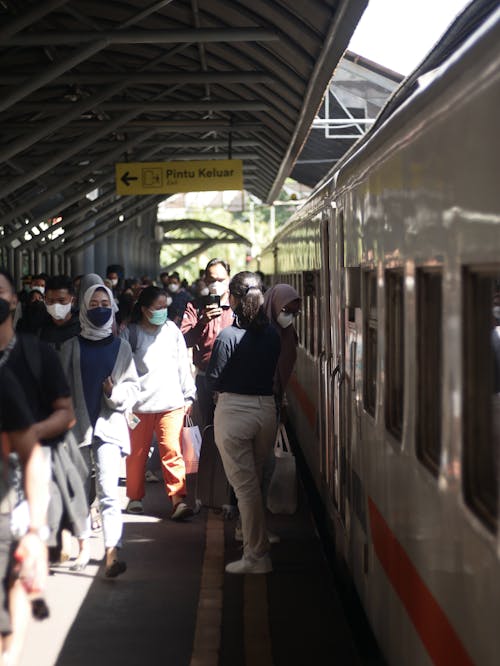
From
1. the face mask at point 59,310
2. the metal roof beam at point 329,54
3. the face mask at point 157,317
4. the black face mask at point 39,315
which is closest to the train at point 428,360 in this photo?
the face mask at point 59,310

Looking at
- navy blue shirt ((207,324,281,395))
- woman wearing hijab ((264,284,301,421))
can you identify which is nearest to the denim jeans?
navy blue shirt ((207,324,281,395))

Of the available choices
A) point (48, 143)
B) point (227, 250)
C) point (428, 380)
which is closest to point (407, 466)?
point (428, 380)

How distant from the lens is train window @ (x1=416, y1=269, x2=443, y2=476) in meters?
4.28

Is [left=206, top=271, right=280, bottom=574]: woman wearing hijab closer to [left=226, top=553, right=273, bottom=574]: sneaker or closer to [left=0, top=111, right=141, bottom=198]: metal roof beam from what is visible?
[left=226, top=553, right=273, bottom=574]: sneaker

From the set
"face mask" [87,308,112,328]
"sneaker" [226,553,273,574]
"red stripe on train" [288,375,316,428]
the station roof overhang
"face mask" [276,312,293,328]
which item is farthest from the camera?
the station roof overhang

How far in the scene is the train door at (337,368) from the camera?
7586mm

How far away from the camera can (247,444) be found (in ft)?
26.1

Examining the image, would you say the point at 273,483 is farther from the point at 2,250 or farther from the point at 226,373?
the point at 2,250

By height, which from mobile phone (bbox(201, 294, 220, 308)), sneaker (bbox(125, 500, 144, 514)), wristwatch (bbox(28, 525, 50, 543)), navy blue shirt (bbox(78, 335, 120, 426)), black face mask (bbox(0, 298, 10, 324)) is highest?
black face mask (bbox(0, 298, 10, 324))

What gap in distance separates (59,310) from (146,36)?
20.5 ft

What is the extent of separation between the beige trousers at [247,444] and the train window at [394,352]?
2576mm

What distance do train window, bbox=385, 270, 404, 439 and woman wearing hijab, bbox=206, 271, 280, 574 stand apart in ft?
8.40

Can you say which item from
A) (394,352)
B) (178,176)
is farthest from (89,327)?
(178,176)

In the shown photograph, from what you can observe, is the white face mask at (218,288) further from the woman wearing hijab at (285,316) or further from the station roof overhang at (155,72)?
the station roof overhang at (155,72)
